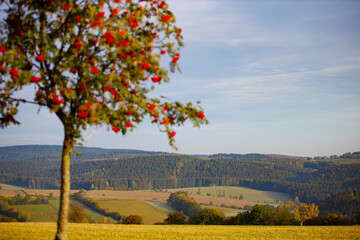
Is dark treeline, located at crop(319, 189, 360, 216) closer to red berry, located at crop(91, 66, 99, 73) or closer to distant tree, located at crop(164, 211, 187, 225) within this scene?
distant tree, located at crop(164, 211, 187, 225)

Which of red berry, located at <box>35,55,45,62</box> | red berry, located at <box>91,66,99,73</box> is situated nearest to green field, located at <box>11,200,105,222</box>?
red berry, located at <box>35,55,45,62</box>

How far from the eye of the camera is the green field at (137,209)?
5394 inches

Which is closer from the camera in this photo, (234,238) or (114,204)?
Result: (234,238)

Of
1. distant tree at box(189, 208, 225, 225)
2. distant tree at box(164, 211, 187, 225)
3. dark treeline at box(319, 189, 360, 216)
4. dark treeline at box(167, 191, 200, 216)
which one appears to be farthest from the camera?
dark treeline at box(167, 191, 200, 216)

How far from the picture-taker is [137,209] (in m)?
151

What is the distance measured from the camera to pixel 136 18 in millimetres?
10586

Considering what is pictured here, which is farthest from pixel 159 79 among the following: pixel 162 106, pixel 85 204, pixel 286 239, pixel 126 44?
pixel 85 204

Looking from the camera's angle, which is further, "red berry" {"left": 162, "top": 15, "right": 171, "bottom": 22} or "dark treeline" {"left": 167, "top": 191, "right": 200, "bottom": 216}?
"dark treeline" {"left": 167, "top": 191, "right": 200, "bottom": 216}

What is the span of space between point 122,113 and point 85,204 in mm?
151790

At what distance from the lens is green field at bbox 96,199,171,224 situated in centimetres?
13700

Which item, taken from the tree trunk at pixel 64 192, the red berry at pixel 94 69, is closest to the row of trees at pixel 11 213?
the tree trunk at pixel 64 192

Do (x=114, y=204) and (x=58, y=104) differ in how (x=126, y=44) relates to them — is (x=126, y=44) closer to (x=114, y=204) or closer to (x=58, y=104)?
(x=58, y=104)

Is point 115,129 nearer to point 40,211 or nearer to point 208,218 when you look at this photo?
point 208,218

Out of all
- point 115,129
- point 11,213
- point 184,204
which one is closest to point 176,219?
point 115,129
